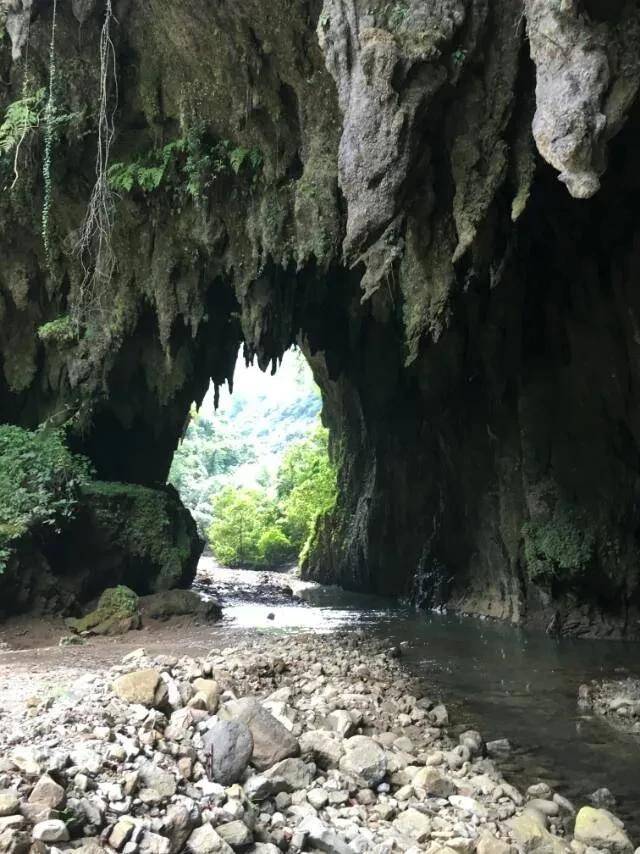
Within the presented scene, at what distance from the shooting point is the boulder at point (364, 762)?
4.99m

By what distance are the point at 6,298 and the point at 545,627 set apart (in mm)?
11606

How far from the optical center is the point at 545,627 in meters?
12.8

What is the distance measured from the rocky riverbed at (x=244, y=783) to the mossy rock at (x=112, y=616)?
5317 mm

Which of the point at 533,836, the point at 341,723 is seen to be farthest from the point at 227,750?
the point at 533,836

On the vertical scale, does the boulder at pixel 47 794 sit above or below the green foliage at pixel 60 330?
below

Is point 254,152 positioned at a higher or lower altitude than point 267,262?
higher

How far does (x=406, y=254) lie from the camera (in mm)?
8961

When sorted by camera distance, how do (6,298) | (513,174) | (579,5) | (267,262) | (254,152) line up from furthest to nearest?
1. (6,298)
2. (267,262)
3. (254,152)
4. (513,174)
5. (579,5)

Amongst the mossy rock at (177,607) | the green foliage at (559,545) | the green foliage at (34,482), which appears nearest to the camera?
the green foliage at (34,482)

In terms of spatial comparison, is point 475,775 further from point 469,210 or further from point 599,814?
point 469,210

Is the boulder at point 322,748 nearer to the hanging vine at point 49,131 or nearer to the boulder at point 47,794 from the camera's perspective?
the boulder at point 47,794

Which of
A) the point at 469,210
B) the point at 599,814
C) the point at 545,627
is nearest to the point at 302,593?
the point at 545,627

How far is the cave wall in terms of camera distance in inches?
271

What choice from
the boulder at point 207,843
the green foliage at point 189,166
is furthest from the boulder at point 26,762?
the green foliage at point 189,166
